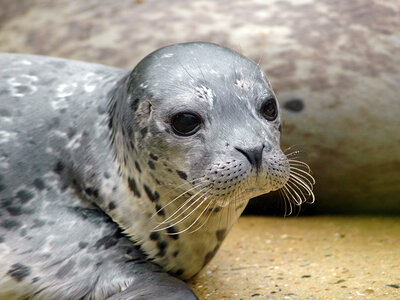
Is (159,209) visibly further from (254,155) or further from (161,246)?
(254,155)

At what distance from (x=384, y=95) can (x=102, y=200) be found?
6.04 feet

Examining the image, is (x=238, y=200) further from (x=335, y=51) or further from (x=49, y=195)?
(x=335, y=51)

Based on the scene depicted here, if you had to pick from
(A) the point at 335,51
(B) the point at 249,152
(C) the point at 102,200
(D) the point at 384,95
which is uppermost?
(A) the point at 335,51

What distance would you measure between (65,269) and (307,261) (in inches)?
47.4

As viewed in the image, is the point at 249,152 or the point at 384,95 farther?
the point at 384,95

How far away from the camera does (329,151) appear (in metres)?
3.67

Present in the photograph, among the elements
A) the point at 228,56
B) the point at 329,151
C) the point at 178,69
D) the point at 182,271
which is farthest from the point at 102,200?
the point at 329,151

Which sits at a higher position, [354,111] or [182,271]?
[354,111]

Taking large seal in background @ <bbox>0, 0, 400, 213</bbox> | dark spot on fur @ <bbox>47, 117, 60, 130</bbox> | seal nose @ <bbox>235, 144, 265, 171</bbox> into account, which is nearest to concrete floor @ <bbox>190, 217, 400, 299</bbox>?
large seal in background @ <bbox>0, 0, 400, 213</bbox>

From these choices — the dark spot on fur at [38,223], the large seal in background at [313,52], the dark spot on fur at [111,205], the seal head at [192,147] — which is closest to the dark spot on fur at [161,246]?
the seal head at [192,147]

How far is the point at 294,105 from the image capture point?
3633mm

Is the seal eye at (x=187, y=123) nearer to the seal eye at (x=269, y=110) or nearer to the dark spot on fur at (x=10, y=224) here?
the seal eye at (x=269, y=110)

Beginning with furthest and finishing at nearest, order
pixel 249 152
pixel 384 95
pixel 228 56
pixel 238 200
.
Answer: pixel 384 95 → pixel 228 56 → pixel 238 200 → pixel 249 152

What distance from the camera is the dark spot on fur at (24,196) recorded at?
101 inches
